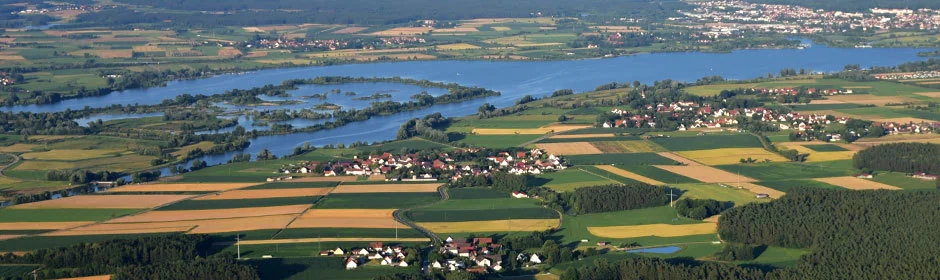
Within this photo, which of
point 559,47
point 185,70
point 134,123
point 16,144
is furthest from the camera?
point 559,47

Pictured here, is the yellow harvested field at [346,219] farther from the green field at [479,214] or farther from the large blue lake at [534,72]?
the large blue lake at [534,72]

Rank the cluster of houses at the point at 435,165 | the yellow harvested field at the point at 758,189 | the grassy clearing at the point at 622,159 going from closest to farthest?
1. the yellow harvested field at the point at 758,189
2. the cluster of houses at the point at 435,165
3. the grassy clearing at the point at 622,159

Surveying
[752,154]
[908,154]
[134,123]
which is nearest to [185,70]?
[134,123]

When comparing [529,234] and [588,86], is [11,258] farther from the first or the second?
[588,86]

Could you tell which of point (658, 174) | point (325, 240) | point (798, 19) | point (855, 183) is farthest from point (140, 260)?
point (798, 19)

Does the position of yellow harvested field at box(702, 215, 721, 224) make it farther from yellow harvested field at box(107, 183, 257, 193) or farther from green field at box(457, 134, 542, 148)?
yellow harvested field at box(107, 183, 257, 193)

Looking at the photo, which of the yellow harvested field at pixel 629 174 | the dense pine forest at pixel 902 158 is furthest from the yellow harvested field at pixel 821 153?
the yellow harvested field at pixel 629 174
